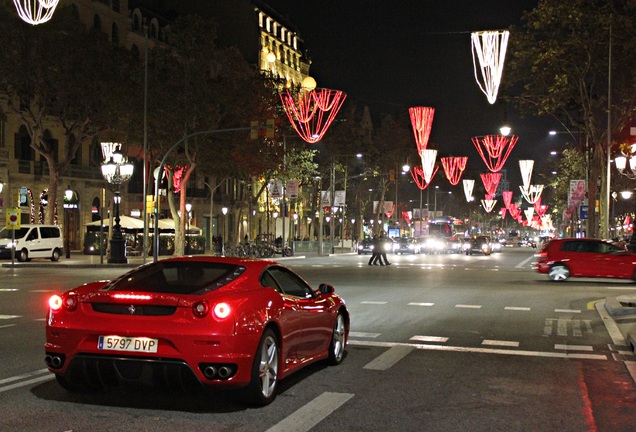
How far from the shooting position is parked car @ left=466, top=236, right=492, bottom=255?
6557 centimetres

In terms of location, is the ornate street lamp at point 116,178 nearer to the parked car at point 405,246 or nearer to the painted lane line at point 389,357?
the painted lane line at point 389,357

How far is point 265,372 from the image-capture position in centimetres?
747

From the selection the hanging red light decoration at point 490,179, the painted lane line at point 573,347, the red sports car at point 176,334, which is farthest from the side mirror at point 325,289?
the hanging red light decoration at point 490,179

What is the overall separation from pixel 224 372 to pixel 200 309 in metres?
0.58

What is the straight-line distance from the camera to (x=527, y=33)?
35094 mm

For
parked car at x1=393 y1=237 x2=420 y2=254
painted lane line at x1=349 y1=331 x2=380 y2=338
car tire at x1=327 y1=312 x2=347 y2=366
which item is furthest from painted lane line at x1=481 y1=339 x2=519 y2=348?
Answer: parked car at x1=393 y1=237 x2=420 y2=254

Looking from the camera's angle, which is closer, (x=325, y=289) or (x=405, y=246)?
(x=325, y=289)

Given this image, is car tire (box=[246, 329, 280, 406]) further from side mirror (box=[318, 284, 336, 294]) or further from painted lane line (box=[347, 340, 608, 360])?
painted lane line (box=[347, 340, 608, 360])

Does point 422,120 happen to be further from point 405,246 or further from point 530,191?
point 530,191

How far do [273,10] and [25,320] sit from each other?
85547 mm

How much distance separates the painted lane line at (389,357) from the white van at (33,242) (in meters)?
33.8

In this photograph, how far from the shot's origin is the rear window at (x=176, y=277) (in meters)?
7.74

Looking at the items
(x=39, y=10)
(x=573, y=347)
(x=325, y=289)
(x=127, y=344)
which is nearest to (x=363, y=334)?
(x=573, y=347)

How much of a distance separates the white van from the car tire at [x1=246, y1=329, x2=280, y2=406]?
36560mm
